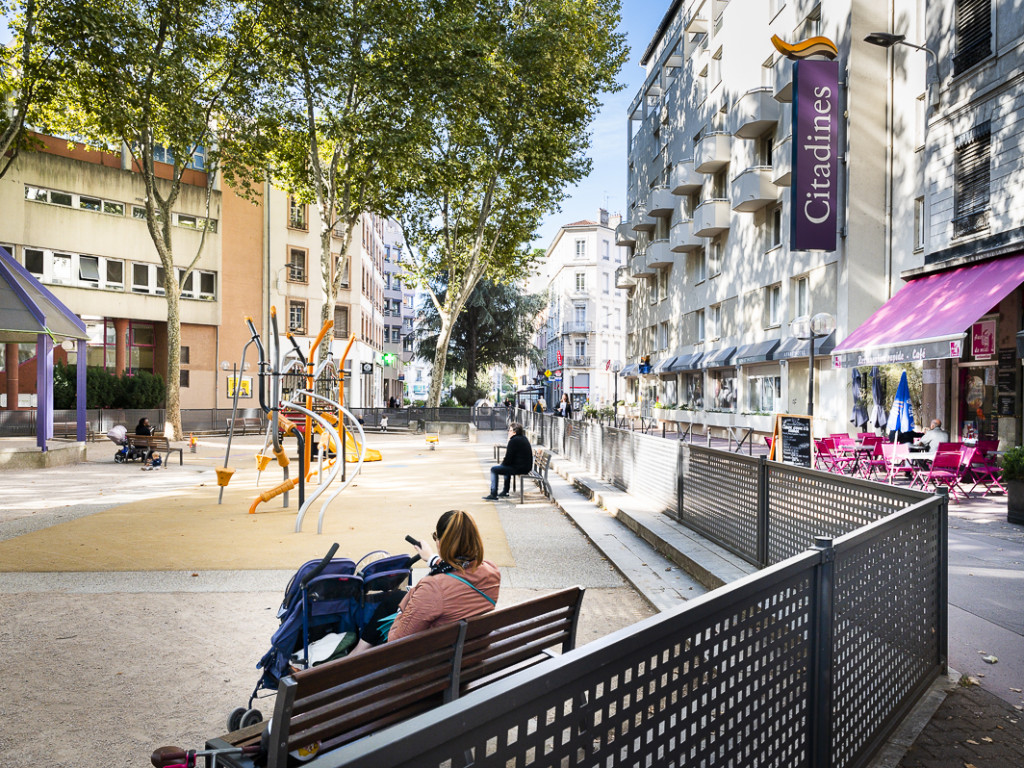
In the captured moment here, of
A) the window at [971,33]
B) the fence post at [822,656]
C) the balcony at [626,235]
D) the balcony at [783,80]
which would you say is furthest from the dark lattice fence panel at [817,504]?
the balcony at [626,235]

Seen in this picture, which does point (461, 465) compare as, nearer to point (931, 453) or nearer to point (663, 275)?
point (931, 453)

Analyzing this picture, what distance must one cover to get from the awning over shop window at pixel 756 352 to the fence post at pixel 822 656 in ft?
75.3

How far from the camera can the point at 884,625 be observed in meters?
3.69

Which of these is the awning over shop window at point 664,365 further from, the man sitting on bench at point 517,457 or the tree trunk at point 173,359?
the man sitting on bench at point 517,457

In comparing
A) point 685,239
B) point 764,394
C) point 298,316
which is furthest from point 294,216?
point 764,394

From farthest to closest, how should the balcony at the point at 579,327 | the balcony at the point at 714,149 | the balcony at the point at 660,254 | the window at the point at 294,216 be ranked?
the balcony at the point at 579,327 → the window at the point at 294,216 → the balcony at the point at 660,254 → the balcony at the point at 714,149

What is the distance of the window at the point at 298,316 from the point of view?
141ft

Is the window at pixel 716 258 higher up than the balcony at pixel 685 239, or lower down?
lower down

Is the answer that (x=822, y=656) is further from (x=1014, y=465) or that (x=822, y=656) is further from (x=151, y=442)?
(x=151, y=442)

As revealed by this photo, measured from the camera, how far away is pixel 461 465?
20.4 m

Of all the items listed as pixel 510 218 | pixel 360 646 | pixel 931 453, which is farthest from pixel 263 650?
pixel 510 218

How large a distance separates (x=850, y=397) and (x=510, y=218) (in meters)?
16.6

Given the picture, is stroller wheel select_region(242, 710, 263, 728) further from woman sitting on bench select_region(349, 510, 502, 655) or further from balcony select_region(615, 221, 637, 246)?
balcony select_region(615, 221, 637, 246)

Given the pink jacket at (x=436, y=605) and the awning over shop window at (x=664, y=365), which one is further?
the awning over shop window at (x=664, y=365)
